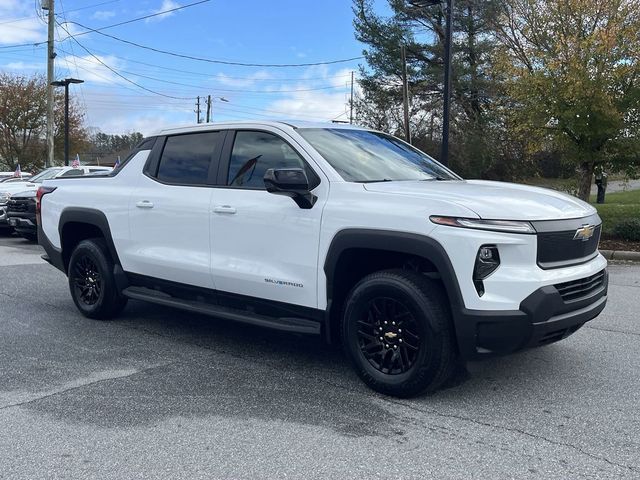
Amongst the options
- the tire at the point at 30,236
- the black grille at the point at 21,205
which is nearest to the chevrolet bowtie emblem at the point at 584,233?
the black grille at the point at 21,205

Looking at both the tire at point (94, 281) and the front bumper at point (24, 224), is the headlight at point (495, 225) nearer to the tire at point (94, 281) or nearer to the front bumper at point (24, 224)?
the tire at point (94, 281)

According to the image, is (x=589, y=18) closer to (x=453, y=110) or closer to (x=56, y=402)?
(x=56, y=402)

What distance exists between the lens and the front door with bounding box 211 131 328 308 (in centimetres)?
449

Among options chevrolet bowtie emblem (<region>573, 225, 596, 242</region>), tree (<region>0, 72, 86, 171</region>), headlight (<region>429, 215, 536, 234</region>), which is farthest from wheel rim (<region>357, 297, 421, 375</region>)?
tree (<region>0, 72, 86, 171</region>)

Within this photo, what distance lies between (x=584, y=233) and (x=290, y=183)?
78.5 inches

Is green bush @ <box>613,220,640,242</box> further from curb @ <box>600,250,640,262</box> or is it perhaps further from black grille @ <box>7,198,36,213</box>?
black grille @ <box>7,198,36,213</box>

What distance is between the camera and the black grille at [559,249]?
12.6ft

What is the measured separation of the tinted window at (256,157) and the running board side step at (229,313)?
1.02 m

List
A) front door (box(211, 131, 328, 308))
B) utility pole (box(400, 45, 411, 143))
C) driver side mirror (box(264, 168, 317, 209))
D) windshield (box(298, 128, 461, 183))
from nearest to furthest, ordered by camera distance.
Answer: driver side mirror (box(264, 168, 317, 209))
front door (box(211, 131, 328, 308))
windshield (box(298, 128, 461, 183))
utility pole (box(400, 45, 411, 143))

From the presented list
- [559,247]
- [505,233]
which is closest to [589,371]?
[559,247]

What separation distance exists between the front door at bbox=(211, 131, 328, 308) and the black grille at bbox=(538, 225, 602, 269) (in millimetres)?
1487

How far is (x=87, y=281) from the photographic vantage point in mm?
6488

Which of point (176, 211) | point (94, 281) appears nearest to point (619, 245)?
point (176, 211)

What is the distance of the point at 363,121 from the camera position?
116ft
